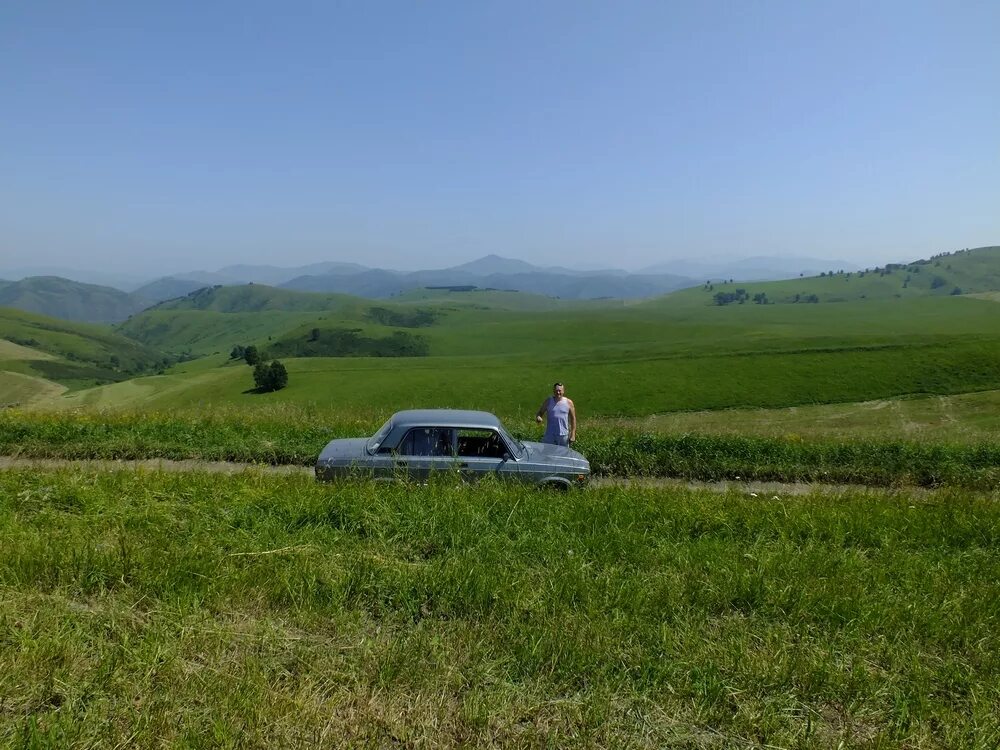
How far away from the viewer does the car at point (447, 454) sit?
9.87 meters

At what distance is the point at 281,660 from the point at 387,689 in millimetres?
797

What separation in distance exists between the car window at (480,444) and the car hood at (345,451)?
1762mm

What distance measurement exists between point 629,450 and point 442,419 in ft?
19.0

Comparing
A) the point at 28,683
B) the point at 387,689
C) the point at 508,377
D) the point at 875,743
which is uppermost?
the point at 28,683

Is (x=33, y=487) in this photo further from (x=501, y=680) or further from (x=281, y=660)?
(x=501, y=680)

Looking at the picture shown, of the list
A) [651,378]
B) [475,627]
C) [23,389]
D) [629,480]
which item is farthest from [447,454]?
[23,389]

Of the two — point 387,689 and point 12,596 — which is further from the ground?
point 12,596

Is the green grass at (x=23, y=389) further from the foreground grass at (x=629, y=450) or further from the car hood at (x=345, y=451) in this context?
the car hood at (x=345, y=451)

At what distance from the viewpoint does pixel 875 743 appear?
3.33 meters

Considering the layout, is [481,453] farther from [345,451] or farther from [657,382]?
[657,382]

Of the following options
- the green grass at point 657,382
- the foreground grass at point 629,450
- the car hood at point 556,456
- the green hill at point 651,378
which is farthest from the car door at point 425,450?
the green grass at point 657,382

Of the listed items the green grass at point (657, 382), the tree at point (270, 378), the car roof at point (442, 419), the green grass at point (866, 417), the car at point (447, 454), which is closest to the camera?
the car at point (447, 454)

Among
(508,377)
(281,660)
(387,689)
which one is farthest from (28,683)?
(508,377)

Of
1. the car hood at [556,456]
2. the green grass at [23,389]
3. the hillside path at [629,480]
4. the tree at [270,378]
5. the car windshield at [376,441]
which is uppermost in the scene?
the car windshield at [376,441]
